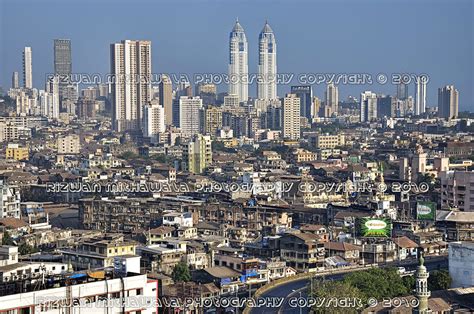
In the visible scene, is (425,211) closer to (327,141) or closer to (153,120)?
(327,141)

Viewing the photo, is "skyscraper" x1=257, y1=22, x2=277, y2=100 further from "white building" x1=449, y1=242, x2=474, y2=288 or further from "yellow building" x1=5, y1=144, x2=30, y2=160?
"white building" x1=449, y1=242, x2=474, y2=288

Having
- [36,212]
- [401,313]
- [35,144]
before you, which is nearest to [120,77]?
[35,144]

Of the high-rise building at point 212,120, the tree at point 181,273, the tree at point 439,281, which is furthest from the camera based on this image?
the high-rise building at point 212,120

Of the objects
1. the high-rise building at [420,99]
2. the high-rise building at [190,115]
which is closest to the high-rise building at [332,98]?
the high-rise building at [420,99]

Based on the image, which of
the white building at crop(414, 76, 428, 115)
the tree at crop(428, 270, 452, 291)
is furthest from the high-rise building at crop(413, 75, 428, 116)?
the tree at crop(428, 270, 452, 291)

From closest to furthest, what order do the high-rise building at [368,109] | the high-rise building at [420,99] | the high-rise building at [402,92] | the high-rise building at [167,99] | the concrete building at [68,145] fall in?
1. the concrete building at [68,145]
2. the high-rise building at [167,99]
3. the high-rise building at [368,109]
4. the high-rise building at [420,99]
5. the high-rise building at [402,92]

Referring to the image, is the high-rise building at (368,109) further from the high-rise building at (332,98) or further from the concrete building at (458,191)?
the concrete building at (458,191)

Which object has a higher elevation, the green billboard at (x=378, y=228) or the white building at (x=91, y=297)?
the white building at (x=91, y=297)
